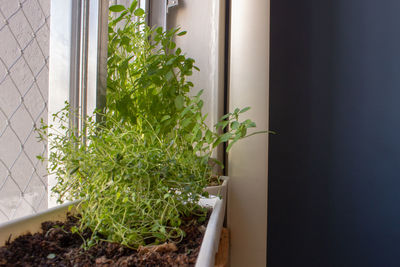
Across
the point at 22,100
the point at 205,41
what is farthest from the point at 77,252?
the point at 205,41

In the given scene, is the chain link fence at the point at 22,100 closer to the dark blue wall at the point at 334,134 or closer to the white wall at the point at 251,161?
the white wall at the point at 251,161

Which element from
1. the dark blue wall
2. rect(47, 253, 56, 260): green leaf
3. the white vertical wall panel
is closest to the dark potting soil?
rect(47, 253, 56, 260): green leaf

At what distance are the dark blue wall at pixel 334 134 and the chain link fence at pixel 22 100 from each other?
1046 mm

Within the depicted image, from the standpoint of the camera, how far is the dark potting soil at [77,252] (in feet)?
1.03

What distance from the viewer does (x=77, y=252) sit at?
35 cm

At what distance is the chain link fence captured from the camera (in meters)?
0.45

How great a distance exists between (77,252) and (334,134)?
1228mm

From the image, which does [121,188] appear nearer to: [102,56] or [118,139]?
[118,139]

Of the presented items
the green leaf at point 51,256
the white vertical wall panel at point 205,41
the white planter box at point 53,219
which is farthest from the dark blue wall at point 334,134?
the green leaf at point 51,256

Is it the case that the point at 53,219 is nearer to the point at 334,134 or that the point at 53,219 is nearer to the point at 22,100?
the point at 22,100

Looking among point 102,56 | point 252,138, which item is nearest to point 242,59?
point 252,138

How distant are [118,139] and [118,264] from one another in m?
0.22

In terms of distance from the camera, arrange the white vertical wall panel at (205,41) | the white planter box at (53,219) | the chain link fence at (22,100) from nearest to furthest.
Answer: the white planter box at (53,219)
the chain link fence at (22,100)
the white vertical wall panel at (205,41)

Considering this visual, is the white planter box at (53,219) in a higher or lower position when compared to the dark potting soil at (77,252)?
higher
